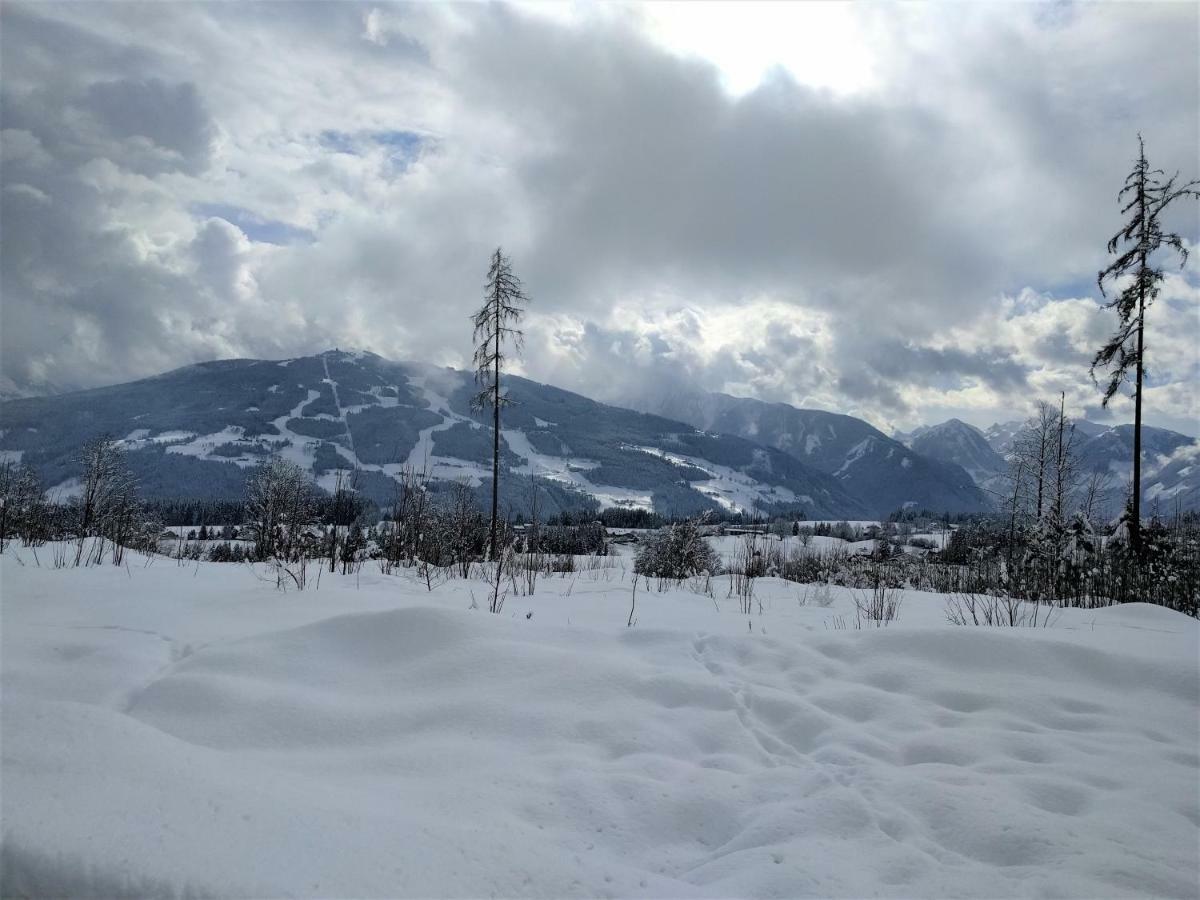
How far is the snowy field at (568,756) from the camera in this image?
1.67m

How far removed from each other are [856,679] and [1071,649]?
1557 millimetres

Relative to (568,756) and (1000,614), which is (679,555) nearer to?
(1000,614)

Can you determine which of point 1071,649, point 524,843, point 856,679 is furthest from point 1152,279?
point 524,843

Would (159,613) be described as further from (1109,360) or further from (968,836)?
(1109,360)

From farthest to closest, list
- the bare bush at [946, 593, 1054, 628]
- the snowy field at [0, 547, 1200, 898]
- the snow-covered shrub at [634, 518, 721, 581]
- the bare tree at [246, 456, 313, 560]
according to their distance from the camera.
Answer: the snow-covered shrub at [634, 518, 721, 581], the bare tree at [246, 456, 313, 560], the bare bush at [946, 593, 1054, 628], the snowy field at [0, 547, 1200, 898]

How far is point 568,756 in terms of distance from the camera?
258 centimetres

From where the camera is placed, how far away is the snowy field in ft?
5.49

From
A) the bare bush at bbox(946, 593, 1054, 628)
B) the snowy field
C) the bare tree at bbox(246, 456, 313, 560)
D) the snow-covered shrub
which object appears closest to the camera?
the snowy field

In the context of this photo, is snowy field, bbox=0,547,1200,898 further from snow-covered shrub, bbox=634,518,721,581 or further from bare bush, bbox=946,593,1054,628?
snow-covered shrub, bbox=634,518,721,581

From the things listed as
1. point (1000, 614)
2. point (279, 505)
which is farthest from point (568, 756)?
point (279, 505)

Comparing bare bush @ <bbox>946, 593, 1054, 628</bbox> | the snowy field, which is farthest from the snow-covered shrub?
the snowy field

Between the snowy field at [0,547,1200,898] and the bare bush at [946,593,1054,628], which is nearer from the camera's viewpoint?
the snowy field at [0,547,1200,898]

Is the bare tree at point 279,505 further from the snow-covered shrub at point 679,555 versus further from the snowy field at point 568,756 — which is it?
the snow-covered shrub at point 679,555

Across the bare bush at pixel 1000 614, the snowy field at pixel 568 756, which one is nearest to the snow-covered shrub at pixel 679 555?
the bare bush at pixel 1000 614
